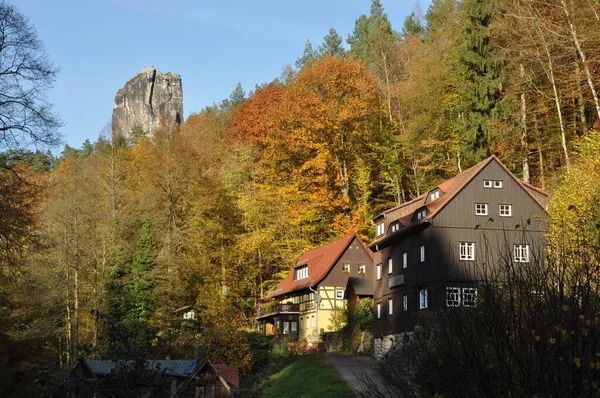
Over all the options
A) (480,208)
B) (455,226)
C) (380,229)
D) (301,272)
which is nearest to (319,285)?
(301,272)

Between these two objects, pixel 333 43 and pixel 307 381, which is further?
pixel 333 43

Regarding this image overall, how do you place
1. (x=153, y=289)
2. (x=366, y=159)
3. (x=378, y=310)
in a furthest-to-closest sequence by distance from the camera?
(x=366, y=159) < (x=153, y=289) < (x=378, y=310)

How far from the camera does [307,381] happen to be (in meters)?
37.9

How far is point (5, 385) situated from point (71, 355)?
15.8 m

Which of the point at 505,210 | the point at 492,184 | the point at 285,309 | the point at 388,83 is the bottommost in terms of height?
the point at 285,309

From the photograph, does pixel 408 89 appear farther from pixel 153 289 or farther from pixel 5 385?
pixel 5 385

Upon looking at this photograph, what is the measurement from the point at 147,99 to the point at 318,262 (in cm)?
8626

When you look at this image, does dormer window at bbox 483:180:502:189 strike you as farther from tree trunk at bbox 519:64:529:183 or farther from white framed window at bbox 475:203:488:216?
tree trunk at bbox 519:64:529:183

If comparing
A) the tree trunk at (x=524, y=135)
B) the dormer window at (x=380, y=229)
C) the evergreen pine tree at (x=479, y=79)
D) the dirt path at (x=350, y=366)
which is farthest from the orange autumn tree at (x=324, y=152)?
the dirt path at (x=350, y=366)

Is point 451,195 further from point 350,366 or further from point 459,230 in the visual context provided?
point 350,366

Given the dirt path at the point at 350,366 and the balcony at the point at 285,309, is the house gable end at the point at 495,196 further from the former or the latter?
the balcony at the point at 285,309

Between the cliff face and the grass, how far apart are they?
95089mm

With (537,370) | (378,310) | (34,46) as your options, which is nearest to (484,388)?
(537,370)

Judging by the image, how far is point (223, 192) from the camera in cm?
6044
